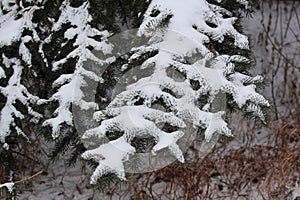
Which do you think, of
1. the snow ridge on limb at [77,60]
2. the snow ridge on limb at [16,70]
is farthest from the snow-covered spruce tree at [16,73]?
the snow ridge on limb at [77,60]

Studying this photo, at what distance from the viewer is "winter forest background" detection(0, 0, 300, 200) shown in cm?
147

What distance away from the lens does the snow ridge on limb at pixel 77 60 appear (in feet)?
5.37

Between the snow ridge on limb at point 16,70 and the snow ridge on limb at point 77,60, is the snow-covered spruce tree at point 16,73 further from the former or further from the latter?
the snow ridge on limb at point 77,60

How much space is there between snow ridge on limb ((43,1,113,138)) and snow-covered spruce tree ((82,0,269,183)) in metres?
0.13

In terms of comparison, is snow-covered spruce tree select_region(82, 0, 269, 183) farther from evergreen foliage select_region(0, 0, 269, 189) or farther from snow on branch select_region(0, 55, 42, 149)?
snow on branch select_region(0, 55, 42, 149)

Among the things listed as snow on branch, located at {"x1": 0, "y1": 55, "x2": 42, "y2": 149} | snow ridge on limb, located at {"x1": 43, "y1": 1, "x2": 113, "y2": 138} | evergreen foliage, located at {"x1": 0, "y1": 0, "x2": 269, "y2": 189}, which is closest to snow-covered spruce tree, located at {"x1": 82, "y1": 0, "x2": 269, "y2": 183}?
evergreen foliage, located at {"x1": 0, "y1": 0, "x2": 269, "y2": 189}

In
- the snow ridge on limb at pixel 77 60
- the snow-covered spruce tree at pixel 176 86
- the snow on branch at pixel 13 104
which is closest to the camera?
the snow-covered spruce tree at pixel 176 86

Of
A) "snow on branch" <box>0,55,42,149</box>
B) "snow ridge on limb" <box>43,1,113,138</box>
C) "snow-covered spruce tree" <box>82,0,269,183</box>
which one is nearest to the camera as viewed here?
"snow-covered spruce tree" <box>82,0,269,183</box>

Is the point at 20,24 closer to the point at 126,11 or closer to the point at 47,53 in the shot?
the point at 47,53

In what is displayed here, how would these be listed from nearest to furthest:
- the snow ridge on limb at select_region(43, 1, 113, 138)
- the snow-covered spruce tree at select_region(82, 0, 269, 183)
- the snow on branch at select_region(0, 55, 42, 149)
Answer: the snow-covered spruce tree at select_region(82, 0, 269, 183)
the snow ridge on limb at select_region(43, 1, 113, 138)
the snow on branch at select_region(0, 55, 42, 149)

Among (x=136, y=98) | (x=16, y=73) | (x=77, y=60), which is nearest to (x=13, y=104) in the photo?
(x=16, y=73)

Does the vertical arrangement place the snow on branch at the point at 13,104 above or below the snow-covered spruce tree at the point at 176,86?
below

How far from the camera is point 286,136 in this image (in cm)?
239

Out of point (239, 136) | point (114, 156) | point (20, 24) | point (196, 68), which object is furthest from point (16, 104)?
point (239, 136)
